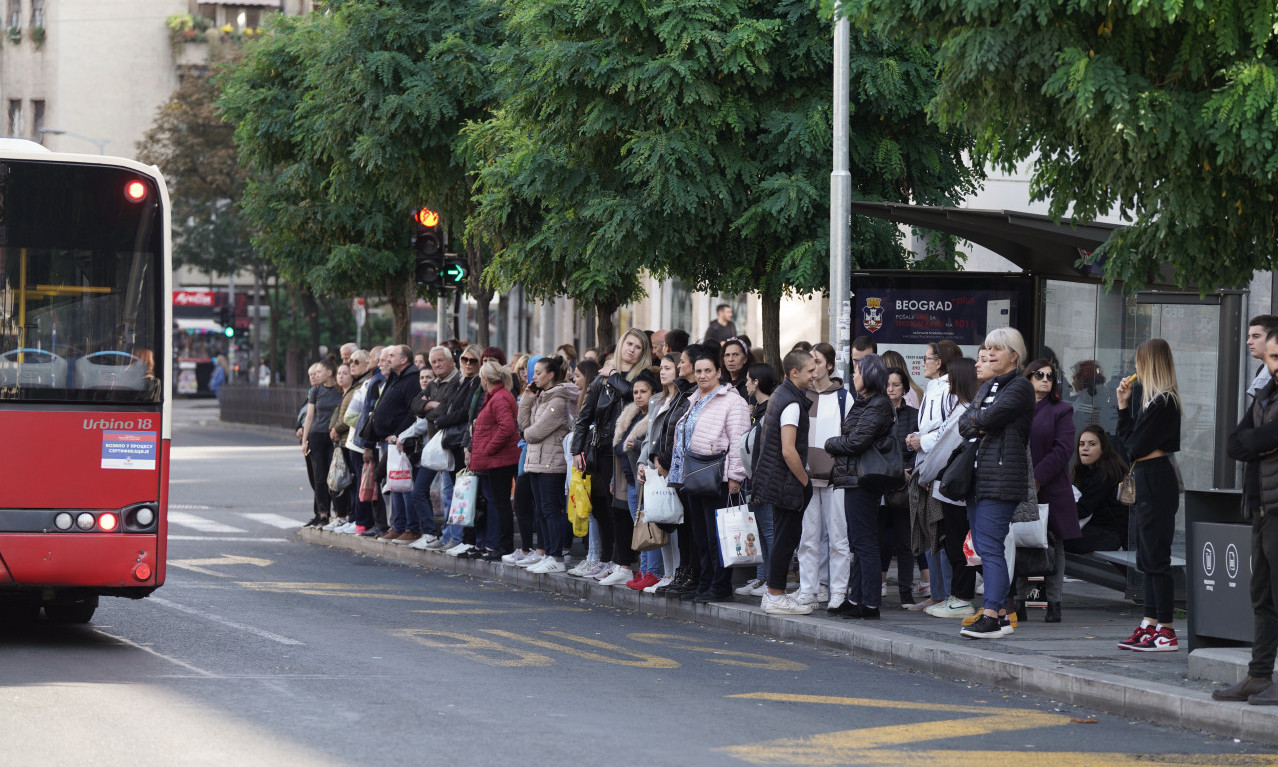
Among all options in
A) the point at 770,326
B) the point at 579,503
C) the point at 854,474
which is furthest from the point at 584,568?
the point at 770,326

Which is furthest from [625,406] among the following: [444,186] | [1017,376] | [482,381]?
[444,186]

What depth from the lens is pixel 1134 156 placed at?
8859 mm

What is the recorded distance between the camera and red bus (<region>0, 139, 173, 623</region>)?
9680 millimetres

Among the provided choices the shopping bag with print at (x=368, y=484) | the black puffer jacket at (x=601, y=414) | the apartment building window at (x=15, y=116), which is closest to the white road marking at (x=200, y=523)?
the shopping bag with print at (x=368, y=484)

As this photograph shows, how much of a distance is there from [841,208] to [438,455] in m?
4.59

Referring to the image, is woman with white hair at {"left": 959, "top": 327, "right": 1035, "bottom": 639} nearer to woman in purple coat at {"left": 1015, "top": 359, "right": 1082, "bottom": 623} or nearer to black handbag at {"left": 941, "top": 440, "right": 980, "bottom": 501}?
black handbag at {"left": 941, "top": 440, "right": 980, "bottom": 501}

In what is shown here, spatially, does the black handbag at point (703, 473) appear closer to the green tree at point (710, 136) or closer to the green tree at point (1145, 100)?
the green tree at point (710, 136)

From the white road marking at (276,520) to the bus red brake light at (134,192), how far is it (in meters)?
10.6

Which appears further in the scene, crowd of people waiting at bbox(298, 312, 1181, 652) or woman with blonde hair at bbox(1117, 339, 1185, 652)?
crowd of people waiting at bbox(298, 312, 1181, 652)

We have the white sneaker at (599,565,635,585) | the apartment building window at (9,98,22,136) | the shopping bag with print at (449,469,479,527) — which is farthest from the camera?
the apartment building window at (9,98,22,136)

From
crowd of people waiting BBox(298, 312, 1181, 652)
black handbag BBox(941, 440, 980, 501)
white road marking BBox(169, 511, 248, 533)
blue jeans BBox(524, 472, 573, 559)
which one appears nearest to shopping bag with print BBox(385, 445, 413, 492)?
crowd of people waiting BBox(298, 312, 1181, 652)

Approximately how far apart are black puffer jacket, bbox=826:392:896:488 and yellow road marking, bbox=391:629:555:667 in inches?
100

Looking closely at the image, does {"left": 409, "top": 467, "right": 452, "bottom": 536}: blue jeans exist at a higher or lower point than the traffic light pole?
lower

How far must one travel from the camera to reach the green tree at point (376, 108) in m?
21.2
